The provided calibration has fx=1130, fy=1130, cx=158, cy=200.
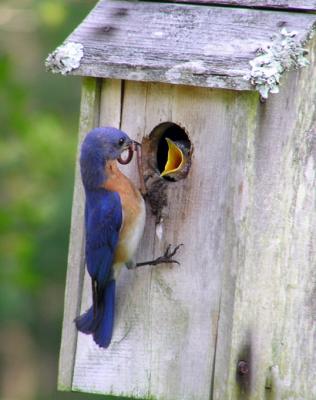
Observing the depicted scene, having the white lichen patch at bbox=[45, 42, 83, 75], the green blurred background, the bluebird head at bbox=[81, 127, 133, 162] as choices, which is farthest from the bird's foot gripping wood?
the green blurred background

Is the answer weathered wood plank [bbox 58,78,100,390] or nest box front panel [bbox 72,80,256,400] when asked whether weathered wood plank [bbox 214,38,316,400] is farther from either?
weathered wood plank [bbox 58,78,100,390]

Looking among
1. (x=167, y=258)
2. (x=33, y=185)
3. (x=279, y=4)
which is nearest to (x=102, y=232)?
(x=167, y=258)

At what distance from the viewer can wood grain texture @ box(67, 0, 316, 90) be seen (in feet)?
12.8

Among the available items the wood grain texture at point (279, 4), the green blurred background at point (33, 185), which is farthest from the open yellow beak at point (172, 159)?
the green blurred background at point (33, 185)

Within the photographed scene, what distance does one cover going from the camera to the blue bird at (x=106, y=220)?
4.15 meters

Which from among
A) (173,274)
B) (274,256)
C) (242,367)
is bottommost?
(242,367)

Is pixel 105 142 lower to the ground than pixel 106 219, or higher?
higher

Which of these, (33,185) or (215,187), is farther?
(33,185)

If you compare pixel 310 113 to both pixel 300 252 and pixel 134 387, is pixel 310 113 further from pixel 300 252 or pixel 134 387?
pixel 134 387

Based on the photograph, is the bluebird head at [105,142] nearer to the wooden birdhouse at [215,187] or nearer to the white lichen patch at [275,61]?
the wooden birdhouse at [215,187]

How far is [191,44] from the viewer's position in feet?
13.3

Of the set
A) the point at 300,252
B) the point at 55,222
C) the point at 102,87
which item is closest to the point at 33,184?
the point at 55,222

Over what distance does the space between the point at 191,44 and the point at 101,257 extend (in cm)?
84

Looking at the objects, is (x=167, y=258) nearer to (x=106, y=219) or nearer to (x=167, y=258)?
(x=167, y=258)
